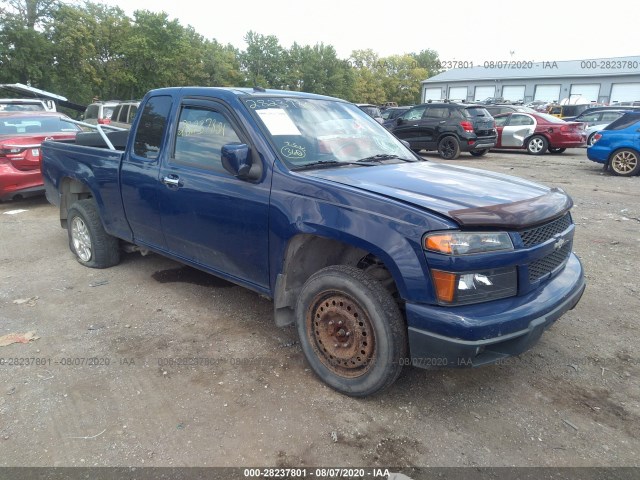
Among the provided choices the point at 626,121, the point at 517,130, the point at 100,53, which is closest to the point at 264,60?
the point at 100,53

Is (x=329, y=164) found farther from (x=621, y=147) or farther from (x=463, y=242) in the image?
(x=621, y=147)

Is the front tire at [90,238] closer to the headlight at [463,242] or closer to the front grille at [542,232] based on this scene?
the headlight at [463,242]

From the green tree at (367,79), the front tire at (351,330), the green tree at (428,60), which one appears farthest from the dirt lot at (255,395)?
the green tree at (428,60)

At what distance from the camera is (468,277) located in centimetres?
243

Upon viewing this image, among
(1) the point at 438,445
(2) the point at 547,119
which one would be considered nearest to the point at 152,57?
(2) the point at 547,119

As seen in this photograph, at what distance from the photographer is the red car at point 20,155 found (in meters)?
7.42

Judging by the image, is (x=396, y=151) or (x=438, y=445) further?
(x=396, y=151)

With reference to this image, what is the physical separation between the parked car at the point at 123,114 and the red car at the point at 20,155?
4912 mm

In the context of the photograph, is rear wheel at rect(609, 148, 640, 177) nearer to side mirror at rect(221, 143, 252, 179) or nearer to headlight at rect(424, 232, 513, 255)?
headlight at rect(424, 232, 513, 255)

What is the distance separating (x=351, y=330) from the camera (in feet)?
9.27

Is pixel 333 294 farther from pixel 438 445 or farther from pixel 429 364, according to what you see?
pixel 438 445

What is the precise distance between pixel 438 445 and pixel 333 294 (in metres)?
1.02

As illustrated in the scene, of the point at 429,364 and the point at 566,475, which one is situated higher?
the point at 429,364

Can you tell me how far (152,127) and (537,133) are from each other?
14932mm
